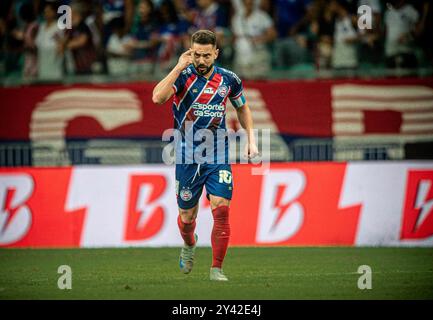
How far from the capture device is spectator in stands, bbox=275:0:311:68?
18297 millimetres

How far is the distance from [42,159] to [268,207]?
14.6ft

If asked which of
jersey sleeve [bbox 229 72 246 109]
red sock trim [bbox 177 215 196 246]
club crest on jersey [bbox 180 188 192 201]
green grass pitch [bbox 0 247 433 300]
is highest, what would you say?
jersey sleeve [bbox 229 72 246 109]

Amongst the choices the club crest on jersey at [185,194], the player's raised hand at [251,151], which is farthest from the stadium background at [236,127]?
the player's raised hand at [251,151]

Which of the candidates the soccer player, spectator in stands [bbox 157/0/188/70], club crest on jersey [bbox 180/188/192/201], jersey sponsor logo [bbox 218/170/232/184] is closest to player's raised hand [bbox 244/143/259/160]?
the soccer player

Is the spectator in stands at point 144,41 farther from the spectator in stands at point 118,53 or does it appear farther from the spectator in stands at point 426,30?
the spectator in stands at point 426,30

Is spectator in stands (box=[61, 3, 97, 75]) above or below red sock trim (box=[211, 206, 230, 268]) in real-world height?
above

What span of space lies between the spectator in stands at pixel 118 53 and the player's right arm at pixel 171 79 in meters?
8.16

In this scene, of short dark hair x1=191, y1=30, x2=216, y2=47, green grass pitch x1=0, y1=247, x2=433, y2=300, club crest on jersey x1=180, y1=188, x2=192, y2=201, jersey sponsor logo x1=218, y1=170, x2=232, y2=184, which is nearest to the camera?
green grass pitch x1=0, y1=247, x2=433, y2=300

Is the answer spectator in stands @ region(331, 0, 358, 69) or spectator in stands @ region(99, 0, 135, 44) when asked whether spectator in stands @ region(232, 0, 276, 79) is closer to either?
spectator in stands @ region(331, 0, 358, 69)

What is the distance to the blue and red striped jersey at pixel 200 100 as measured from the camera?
36.0 ft

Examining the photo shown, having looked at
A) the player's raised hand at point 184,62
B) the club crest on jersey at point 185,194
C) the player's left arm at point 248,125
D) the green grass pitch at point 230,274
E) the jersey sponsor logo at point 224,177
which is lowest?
the green grass pitch at point 230,274

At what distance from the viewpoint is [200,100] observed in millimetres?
10969

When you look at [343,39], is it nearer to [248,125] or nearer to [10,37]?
[10,37]

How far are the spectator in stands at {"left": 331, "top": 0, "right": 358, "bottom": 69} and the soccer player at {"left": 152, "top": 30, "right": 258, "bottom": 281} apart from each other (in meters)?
7.20
